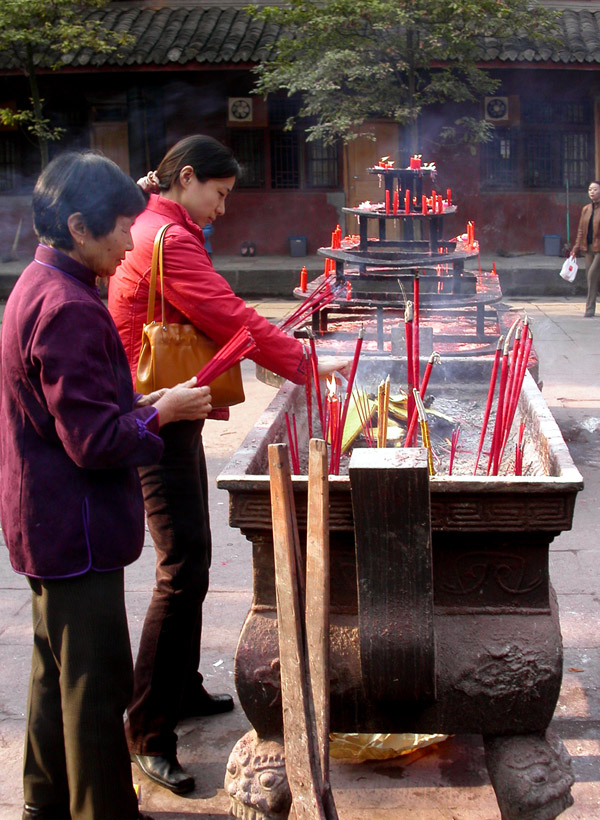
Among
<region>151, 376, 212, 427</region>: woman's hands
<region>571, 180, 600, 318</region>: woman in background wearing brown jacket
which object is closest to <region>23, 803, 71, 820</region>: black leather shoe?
<region>151, 376, 212, 427</region>: woman's hands

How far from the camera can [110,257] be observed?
6.40 feet

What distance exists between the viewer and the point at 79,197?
74.0 inches

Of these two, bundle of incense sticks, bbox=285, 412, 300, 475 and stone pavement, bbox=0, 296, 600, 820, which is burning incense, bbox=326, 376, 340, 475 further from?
stone pavement, bbox=0, 296, 600, 820

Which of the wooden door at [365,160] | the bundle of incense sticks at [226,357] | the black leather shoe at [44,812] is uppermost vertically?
the wooden door at [365,160]

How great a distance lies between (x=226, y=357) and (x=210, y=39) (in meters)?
10.8

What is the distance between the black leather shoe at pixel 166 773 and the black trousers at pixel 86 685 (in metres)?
0.37

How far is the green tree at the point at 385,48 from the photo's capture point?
958cm

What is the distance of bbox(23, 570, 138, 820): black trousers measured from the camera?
196 cm

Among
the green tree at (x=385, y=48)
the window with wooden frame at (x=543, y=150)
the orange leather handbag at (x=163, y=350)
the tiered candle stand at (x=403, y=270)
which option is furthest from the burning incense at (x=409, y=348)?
the window with wooden frame at (x=543, y=150)

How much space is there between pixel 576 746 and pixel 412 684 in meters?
0.87

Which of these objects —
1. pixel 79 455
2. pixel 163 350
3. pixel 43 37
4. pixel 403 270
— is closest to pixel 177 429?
pixel 163 350

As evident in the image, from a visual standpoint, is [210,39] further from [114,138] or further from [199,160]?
[199,160]

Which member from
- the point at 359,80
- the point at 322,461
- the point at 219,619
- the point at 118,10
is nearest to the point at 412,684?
the point at 322,461

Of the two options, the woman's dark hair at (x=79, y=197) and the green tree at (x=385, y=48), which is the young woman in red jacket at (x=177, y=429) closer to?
the woman's dark hair at (x=79, y=197)
